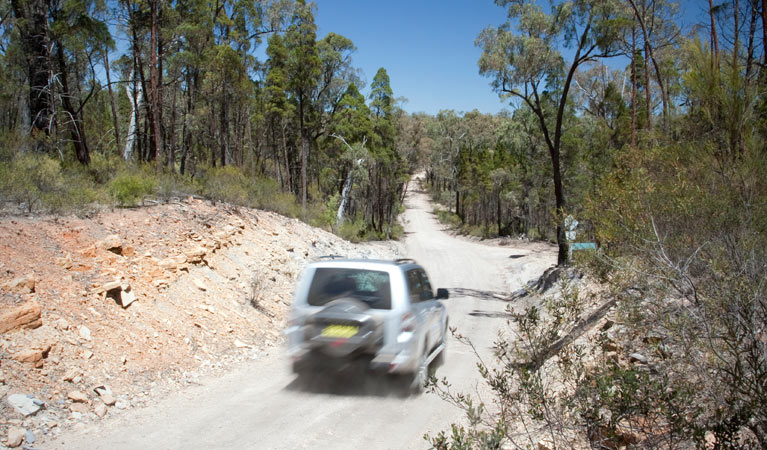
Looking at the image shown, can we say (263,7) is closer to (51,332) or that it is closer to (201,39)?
(201,39)

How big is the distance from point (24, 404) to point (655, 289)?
6921mm

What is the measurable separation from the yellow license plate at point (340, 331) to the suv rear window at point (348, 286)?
46cm

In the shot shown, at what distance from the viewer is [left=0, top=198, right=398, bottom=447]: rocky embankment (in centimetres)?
551

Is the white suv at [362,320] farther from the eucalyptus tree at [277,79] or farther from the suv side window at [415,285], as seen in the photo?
the eucalyptus tree at [277,79]

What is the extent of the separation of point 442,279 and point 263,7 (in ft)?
72.3

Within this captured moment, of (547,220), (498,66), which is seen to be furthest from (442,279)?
(547,220)

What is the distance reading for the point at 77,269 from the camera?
7.65 metres

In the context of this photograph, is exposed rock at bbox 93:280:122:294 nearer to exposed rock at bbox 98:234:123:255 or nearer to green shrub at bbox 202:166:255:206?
exposed rock at bbox 98:234:123:255

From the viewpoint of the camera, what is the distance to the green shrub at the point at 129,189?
1127 cm

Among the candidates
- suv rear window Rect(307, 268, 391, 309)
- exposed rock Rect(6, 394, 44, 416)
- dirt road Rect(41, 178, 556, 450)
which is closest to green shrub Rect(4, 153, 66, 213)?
exposed rock Rect(6, 394, 44, 416)

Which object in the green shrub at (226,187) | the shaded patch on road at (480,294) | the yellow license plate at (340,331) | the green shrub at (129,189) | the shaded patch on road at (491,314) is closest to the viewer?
the yellow license plate at (340,331)

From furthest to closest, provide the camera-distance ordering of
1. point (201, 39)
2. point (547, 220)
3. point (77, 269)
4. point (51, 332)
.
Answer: point (547, 220)
point (201, 39)
point (77, 269)
point (51, 332)

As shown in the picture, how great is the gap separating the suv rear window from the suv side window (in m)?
0.48

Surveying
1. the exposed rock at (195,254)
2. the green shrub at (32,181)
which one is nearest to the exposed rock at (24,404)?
the green shrub at (32,181)
